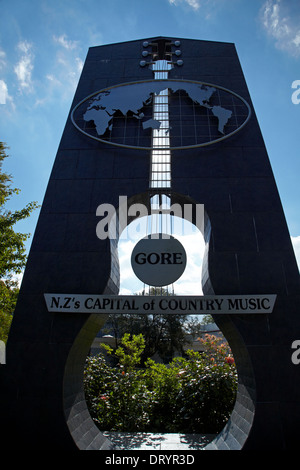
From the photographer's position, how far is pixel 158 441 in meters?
5.82

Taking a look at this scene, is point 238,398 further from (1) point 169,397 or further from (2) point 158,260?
(2) point 158,260

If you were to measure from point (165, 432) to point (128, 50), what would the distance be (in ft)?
37.0

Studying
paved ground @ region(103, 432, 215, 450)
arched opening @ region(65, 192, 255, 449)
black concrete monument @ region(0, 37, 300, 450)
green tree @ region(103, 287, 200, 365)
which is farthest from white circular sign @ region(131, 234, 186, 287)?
green tree @ region(103, 287, 200, 365)

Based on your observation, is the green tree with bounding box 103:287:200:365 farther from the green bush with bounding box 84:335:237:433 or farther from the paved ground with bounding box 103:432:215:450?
the paved ground with bounding box 103:432:215:450

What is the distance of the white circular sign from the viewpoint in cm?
554

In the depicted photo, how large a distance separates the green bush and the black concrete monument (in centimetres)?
157

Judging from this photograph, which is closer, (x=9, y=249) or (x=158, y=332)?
(x=9, y=249)

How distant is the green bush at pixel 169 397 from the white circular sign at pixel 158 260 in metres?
3.61

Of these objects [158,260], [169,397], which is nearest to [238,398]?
[169,397]

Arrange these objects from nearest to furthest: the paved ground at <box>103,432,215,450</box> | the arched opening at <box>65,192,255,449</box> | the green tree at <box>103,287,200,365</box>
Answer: the arched opening at <box>65,192,255,449</box>, the paved ground at <box>103,432,215,450</box>, the green tree at <box>103,287,200,365</box>

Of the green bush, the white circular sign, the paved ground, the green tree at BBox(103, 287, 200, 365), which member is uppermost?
the green tree at BBox(103, 287, 200, 365)

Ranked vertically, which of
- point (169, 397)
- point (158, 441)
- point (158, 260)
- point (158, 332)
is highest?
point (158, 332)

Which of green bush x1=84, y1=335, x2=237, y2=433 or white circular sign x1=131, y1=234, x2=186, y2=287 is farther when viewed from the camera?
green bush x1=84, y1=335, x2=237, y2=433

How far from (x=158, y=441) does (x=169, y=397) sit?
188 cm
